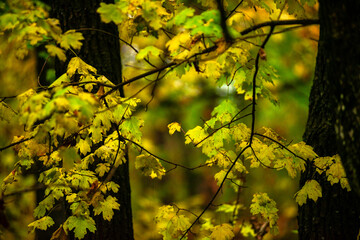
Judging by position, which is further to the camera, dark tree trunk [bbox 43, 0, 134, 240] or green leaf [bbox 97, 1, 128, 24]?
dark tree trunk [bbox 43, 0, 134, 240]

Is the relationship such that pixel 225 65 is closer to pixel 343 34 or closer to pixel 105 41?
pixel 343 34

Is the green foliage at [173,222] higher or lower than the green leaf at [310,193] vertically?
lower

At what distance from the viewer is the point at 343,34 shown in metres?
2.20

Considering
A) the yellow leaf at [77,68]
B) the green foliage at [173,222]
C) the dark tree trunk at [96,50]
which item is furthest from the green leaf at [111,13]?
the green foliage at [173,222]

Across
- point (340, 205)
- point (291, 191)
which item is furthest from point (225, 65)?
→ point (291, 191)

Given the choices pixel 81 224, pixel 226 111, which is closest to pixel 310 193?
pixel 226 111

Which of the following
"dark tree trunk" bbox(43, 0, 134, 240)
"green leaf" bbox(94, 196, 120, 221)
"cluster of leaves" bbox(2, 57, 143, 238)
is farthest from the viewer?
"dark tree trunk" bbox(43, 0, 134, 240)

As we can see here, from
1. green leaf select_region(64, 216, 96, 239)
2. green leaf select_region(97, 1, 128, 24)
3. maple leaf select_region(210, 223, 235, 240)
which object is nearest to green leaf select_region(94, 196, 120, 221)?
green leaf select_region(64, 216, 96, 239)

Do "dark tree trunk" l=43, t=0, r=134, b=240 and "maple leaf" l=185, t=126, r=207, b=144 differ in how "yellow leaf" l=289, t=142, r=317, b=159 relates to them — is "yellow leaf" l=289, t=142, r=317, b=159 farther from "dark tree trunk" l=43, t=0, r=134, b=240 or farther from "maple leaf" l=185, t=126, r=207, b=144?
"dark tree trunk" l=43, t=0, r=134, b=240

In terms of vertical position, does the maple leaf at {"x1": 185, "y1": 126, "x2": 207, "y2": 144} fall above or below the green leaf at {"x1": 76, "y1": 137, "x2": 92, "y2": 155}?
above

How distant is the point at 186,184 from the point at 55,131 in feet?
55.0

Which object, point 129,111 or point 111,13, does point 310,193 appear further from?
point 111,13

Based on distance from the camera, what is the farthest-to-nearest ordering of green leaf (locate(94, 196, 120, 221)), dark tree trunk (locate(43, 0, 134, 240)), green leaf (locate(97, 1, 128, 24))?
dark tree trunk (locate(43, 0, 134, 240))
green leaf (locate(94, 196, 120, 221))
green leaf (locate(97, 1, 128, 24))

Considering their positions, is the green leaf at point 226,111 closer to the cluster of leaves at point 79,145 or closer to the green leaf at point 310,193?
the cluster of leaves at point 79,145
